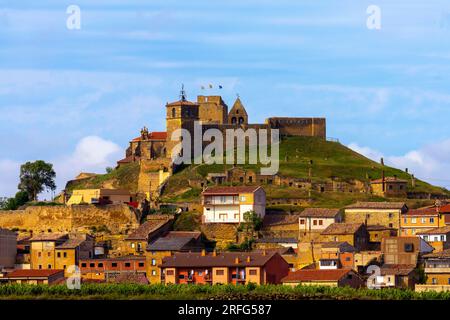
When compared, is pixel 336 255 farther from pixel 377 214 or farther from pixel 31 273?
pixel 31 273

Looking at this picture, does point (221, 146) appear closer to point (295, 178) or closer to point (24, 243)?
point (295, 178)

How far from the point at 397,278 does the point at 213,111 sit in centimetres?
4315

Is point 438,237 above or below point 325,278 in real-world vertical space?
above

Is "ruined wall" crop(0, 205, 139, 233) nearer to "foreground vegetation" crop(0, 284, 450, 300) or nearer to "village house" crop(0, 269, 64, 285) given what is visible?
"village house" crop(0, 269, 64, 285)

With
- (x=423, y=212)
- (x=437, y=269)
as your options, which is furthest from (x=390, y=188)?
(x=437, y=269)

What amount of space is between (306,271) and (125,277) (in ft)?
40.0

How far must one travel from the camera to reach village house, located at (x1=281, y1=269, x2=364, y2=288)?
115625 millimetres

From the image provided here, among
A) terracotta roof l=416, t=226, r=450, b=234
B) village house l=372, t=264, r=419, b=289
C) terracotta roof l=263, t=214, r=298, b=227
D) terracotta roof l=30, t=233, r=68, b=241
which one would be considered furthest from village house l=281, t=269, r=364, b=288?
terracotta roof l=30, t=233, r=68, b=241

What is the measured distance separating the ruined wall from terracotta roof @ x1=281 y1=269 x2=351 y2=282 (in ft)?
Result: 77.6

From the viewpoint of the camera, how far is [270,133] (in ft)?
514

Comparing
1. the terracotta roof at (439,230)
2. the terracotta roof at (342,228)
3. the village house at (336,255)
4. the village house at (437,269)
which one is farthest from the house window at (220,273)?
the terracotta roof at (439,230)

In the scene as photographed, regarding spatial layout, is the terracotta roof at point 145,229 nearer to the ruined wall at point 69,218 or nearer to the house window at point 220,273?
the ruined wall at point 69,218

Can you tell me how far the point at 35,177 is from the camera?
504 feet
